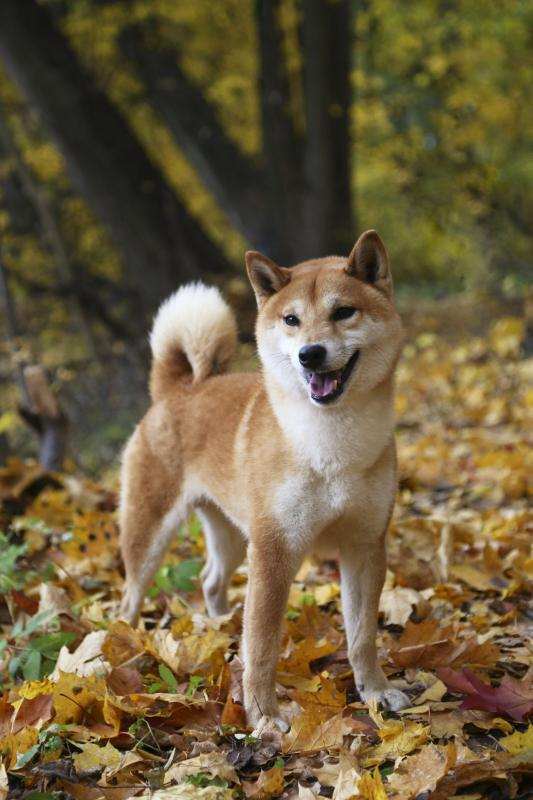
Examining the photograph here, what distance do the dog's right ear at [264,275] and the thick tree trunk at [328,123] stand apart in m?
6.35

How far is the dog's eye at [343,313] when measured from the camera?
285 centimetres

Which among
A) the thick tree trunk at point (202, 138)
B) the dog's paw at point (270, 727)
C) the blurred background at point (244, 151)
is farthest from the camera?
the thick tree trunk at point (202, 138)

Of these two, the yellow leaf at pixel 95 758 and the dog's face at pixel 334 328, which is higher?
the dog's face at pixel 334 328

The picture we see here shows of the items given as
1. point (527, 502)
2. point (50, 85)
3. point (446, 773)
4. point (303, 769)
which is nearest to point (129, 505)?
point (303, 769)

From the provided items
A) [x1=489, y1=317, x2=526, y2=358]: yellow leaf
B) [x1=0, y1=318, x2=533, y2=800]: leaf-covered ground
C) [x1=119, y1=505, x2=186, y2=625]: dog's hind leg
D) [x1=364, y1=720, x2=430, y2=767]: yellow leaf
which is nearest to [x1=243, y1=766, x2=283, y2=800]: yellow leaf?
[x1=0, y1=318, x2=533, y2=800]: leaf-covered ground

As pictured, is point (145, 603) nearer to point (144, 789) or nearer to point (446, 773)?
point (144, 789)

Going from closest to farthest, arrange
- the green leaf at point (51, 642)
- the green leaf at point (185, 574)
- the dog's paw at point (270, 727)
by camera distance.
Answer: the dog's paw at point (270, 727) → the green leaf at point (51, 642) → the green leaf at point (185, 574)

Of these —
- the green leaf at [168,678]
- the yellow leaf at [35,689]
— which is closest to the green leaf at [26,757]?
the yellow leaf at [35,689]

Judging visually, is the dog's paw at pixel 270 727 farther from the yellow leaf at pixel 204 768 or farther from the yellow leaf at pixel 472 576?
the yellow leaf at pixel 472 576

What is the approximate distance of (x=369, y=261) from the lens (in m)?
2.97

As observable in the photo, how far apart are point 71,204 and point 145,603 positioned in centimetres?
992

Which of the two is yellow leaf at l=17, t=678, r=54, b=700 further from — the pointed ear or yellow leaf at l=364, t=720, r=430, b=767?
the pointed ear

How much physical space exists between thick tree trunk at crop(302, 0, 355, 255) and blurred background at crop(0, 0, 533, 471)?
0.02 m

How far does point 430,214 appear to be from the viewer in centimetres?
1006
